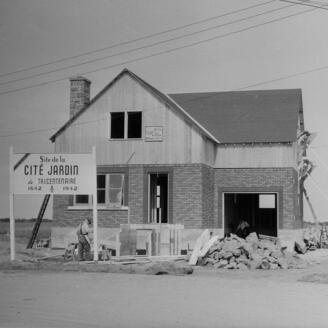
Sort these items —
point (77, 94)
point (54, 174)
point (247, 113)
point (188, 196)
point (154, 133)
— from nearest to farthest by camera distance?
1. point (54, 174)
2. point (188, 196)
3. point (154, 133)
4. point (77, 94)
5. point (247, 113)

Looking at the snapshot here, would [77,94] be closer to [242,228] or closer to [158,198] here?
[158,198]

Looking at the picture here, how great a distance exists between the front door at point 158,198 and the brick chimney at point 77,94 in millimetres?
4977

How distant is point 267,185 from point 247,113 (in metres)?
4.62

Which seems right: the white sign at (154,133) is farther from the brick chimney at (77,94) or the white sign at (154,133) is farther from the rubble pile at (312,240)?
the rubble pile at (312,240)

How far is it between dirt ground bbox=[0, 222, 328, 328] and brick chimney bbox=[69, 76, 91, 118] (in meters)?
12.3

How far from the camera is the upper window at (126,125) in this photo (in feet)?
91.4

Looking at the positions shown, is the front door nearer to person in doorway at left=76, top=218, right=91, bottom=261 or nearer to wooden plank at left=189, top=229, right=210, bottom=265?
wooden plank at left=189, top=229, right=210, bottom=265

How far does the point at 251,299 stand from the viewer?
12367 millimetres

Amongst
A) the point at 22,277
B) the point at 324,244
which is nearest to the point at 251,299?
the point at 22,277

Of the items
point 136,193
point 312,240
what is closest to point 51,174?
point 136,193

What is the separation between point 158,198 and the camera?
30594 millimetres

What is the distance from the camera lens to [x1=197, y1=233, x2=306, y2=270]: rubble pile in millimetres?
20094

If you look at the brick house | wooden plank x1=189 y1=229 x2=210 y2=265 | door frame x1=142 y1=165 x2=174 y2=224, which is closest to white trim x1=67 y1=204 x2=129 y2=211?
the brick house

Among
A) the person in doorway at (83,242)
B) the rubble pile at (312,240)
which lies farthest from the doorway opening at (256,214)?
the person in doorway at (83,242)
